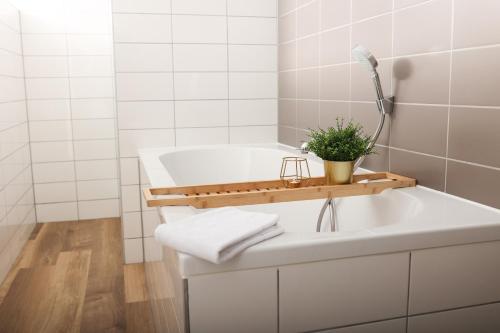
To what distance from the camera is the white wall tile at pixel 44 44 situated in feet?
12.7

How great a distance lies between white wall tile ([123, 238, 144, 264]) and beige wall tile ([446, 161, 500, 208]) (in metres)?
2.05

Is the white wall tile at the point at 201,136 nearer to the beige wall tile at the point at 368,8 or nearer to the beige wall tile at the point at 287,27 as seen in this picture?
the beige wall tile at the point at 287,27

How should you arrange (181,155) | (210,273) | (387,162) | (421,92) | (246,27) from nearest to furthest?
1. (210,273)
2. (421,92)
3. (387,162)
4. (181,155)
5. (246,27)

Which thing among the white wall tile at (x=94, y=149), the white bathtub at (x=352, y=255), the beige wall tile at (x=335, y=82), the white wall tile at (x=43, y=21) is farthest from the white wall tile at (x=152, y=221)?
the white wall tile at (x=43, y=21)

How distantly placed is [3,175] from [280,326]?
2.40 meters

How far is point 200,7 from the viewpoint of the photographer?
3.11m

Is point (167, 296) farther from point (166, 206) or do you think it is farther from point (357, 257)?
point (357, 257)

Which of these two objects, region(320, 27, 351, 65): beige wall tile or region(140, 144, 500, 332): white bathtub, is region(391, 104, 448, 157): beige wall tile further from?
region(320, 27, 351, 65): beige wall tile

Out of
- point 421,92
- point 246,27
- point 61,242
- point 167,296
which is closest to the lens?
point 167,296

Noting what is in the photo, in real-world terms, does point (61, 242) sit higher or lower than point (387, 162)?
lower

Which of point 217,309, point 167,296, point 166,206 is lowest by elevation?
point 167,296

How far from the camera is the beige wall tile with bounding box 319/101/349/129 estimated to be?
7.91 feet

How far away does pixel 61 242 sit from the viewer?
3578mm

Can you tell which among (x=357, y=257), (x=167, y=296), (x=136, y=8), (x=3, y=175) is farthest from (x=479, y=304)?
(x=3, y=175)
